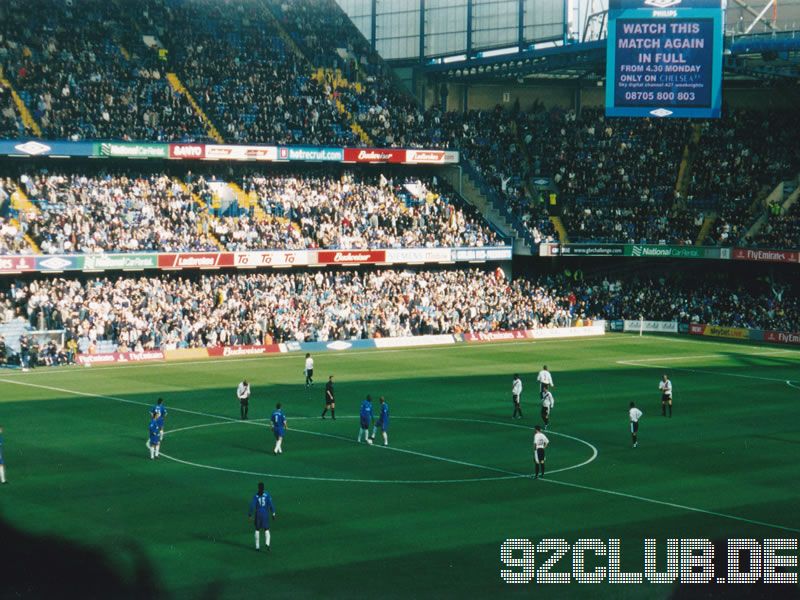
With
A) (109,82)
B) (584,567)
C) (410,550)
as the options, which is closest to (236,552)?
(410,550)

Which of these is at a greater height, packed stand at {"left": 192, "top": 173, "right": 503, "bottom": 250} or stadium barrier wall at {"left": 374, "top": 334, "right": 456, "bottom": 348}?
packed stand at {"left": 192, "top": 173, "right": 503, "bottom": 250}

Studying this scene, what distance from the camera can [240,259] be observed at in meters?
68.2

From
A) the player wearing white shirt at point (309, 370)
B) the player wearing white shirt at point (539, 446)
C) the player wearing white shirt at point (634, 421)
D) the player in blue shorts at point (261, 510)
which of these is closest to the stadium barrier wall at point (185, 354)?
the player wearing white shirt at point (309, 370)

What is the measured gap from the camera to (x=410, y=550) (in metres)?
26.9

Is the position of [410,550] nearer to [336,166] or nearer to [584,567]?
[584,567]

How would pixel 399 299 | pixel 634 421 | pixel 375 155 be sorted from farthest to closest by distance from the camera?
pixel 375 155 < pixel 399 299 < pixel 634 421

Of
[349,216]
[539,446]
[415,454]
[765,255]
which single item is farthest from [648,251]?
[539,446]

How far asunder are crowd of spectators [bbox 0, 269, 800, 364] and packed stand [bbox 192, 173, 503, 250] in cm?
212

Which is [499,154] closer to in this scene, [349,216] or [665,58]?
[349,216]

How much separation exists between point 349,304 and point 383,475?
3601 cm

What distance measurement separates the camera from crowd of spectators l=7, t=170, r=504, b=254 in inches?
2522

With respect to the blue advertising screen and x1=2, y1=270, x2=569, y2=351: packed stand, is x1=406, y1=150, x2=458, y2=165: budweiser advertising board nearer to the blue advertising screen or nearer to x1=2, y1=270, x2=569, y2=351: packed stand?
x1=2, y1=270, x2=569, y2=351: packed stand

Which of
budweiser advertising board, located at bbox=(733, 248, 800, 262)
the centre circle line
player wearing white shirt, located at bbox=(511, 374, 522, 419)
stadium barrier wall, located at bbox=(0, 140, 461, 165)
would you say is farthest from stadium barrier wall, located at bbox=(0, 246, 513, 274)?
player wearing white shirt, located at bbox=(511, 374, 522, 419)

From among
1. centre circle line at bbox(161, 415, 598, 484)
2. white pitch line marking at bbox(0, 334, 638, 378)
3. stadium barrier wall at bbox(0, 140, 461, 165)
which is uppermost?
stadium barrier wall at bbox(0, 140, 461, 165)
